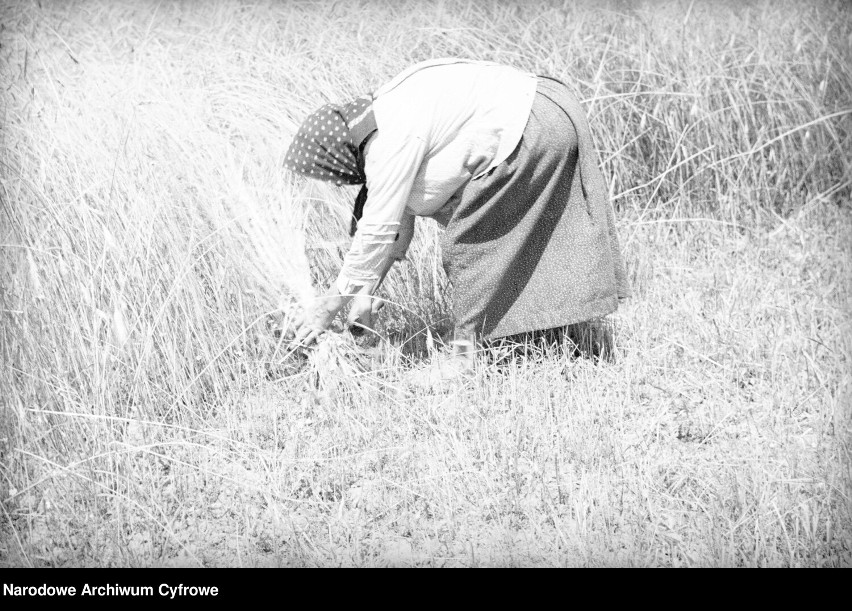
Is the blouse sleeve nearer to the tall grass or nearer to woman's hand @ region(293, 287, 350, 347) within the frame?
woman's hand @ region(293, 287, 350, 347)

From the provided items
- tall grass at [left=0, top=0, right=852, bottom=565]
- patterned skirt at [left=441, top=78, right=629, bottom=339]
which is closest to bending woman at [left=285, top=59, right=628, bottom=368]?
patterned skirt at [left=441, top=78, right=629, bottom=339]

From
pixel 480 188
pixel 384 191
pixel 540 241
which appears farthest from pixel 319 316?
pixel 540 241

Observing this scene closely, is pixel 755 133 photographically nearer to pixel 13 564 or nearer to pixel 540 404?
pixel 540 404

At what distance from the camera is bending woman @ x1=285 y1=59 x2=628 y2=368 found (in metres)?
2.44

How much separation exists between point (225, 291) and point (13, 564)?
1089 mm

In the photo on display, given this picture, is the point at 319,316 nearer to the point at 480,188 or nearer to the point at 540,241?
the point at 480,188

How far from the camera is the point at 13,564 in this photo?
2.05 metres

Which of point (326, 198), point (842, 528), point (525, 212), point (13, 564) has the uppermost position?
point (525, 212)

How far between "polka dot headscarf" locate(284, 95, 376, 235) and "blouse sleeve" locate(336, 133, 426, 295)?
1.8 inches

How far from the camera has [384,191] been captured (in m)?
2.41

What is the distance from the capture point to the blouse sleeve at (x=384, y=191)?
2398 millimetres

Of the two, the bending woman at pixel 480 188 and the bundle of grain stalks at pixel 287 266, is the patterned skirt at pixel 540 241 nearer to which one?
the bending woman at pixel 480 188

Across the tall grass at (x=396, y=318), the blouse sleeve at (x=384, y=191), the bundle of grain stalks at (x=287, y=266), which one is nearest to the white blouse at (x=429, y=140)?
the blouse sleeve at (x=384, y=191)

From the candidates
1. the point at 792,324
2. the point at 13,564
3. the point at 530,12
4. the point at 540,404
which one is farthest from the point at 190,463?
the point at 530,12
